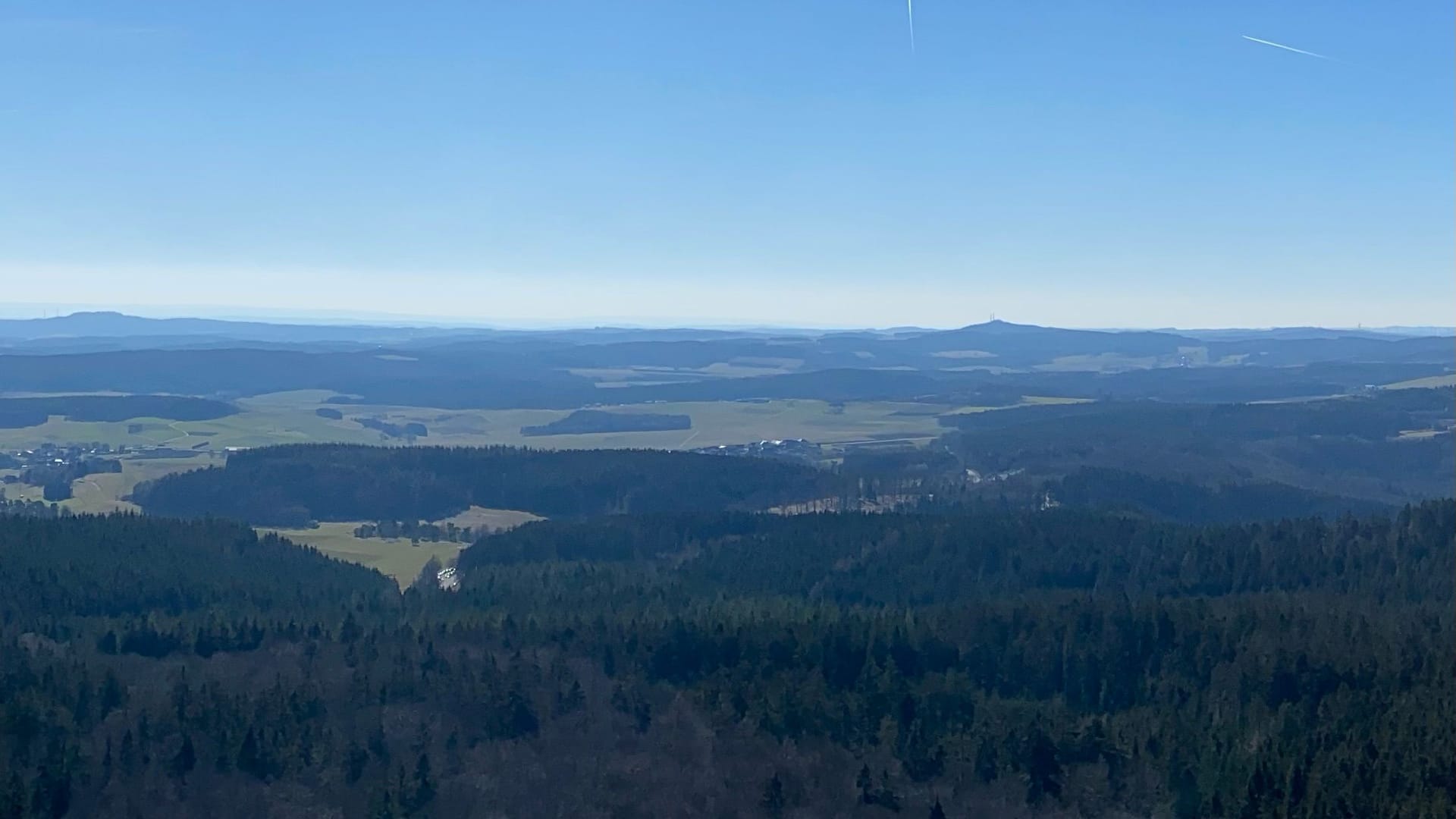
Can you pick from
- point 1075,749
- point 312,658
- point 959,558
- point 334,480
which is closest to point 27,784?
point 312,658

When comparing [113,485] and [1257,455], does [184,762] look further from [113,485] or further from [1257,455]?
[1257,455]

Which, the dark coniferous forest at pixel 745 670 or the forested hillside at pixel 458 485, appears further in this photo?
the forested hillside at pixel 458 485

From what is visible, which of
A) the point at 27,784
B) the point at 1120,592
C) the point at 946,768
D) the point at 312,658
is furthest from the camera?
the point at 1120,592

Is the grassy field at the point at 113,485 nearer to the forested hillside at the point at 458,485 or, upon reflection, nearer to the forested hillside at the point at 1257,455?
the forested hillside at the point at 458,485

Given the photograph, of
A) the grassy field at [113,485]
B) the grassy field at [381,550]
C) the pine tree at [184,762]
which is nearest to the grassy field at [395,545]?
the grassy field at [381,550]

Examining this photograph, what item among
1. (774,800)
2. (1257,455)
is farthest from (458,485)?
(774,800)

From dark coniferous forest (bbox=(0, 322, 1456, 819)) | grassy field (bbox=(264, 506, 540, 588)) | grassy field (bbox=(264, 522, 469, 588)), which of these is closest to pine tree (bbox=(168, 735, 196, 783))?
dark coniferous forest (bbox=(0, 322, 1456, 819))

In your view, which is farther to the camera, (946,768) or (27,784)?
(946,768)

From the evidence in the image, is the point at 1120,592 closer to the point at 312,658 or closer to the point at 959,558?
the point at 959,558

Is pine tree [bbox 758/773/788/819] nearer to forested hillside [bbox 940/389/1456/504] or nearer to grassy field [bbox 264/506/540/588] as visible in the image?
grassy field [bbox 264/506/540/588]
